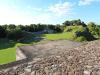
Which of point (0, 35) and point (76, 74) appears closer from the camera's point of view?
→ point (76, 74)

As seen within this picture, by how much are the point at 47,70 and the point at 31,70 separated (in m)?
0.56

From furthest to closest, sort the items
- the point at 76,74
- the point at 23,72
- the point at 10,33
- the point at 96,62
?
1. the point at 10,33
2. the point at 96,62
3. the point at 23,72
4. the point at 76,74

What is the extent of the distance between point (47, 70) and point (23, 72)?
32.0 inches

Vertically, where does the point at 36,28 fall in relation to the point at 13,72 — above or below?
above

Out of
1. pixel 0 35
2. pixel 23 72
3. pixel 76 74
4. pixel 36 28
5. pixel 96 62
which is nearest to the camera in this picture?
pixel 76 74

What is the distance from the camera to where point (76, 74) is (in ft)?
6.96

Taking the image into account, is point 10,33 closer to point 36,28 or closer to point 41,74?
point 41,74

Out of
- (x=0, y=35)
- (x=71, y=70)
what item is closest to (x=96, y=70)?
(x=71, y=70)

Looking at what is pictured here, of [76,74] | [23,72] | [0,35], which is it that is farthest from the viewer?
[0,35]

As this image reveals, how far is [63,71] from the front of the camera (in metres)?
2.29

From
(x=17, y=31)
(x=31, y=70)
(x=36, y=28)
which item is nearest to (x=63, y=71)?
(x=31, y=70)

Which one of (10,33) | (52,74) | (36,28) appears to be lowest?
(52,74)

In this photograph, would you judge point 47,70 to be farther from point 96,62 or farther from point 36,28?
point 36,28

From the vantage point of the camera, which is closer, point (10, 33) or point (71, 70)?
point (71, 70)
